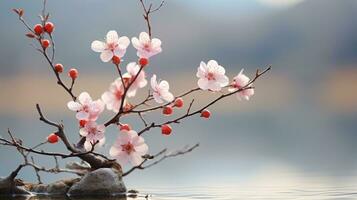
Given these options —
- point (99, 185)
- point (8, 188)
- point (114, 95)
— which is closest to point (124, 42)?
point (114, 95)

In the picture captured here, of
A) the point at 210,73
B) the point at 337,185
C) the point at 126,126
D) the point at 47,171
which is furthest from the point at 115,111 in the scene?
the point at 337,185

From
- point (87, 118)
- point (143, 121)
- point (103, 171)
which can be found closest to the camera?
point (87, 118)

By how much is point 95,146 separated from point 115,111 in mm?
175

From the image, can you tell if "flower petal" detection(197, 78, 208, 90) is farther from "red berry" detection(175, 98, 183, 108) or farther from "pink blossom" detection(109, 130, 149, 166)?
"pink blossom" detection(109, 130, 149, 166)

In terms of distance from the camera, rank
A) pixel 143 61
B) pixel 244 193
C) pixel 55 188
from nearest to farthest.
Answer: pixel 143 61, pixel 244 193, pixel 55 188

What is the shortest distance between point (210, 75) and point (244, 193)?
0.46m

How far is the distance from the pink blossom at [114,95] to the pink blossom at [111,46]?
8 cm

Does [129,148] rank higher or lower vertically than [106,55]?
lower

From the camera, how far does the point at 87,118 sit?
1.69 metres

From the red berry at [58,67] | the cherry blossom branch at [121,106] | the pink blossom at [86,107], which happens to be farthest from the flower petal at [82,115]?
the red berry at [58,67]

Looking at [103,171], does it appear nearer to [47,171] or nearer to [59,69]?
[47,171]

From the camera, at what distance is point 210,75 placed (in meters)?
1.78

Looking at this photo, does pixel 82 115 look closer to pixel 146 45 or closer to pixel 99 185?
pixel 146 45

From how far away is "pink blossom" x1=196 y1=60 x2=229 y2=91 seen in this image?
1771mm
